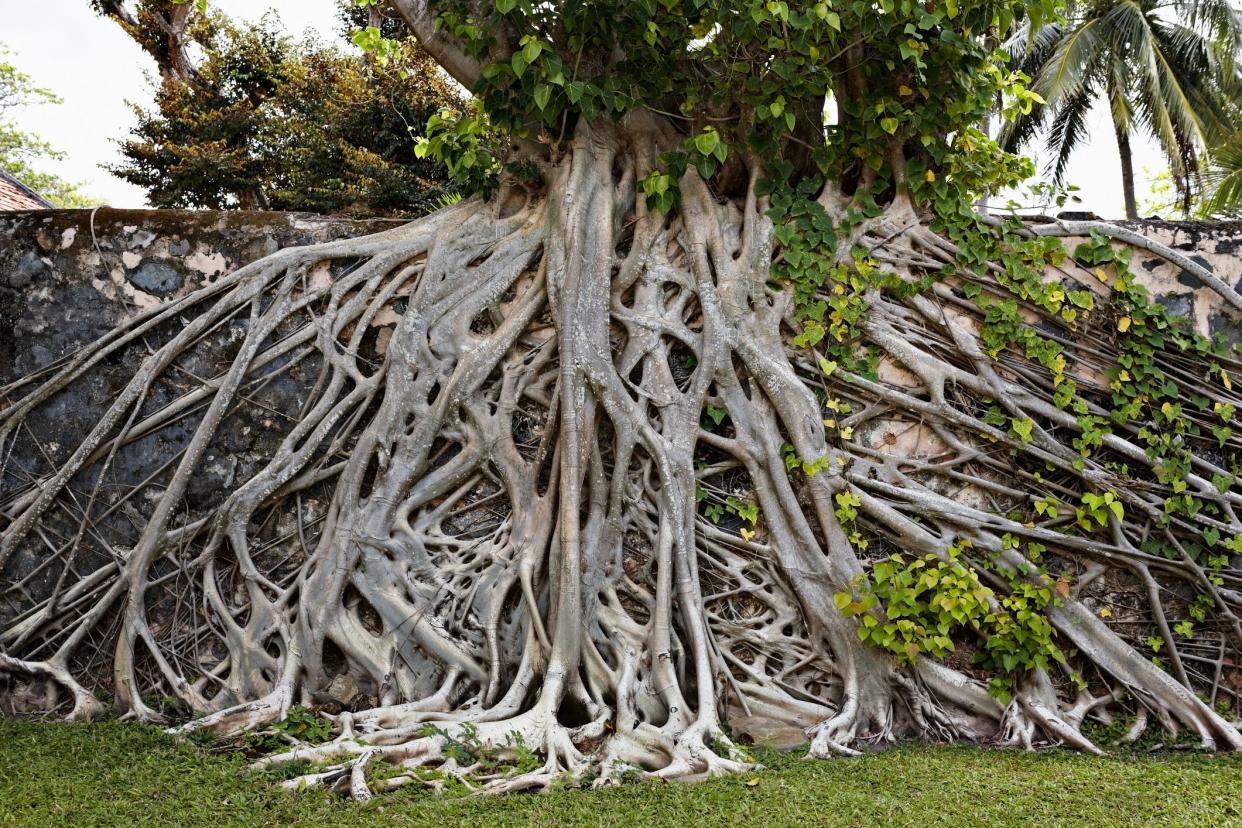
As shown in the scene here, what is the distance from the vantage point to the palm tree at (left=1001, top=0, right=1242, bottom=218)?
46.3 ft

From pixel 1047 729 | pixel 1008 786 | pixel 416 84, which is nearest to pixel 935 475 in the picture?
pixel 1047 729

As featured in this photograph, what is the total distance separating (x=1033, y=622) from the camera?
3.58m

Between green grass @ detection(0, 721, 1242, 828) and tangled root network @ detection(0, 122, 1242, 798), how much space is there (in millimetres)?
293

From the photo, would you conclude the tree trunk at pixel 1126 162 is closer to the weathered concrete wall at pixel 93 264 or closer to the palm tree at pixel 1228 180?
the palm tree at pixel 1228 180

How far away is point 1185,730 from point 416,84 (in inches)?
400

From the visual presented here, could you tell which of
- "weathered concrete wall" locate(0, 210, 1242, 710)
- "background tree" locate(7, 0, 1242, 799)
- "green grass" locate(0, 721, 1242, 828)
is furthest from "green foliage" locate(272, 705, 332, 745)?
"weathered concrete wall" locate(0, 210, 1242, 710)

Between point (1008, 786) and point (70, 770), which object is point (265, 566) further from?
point (1008, 786)

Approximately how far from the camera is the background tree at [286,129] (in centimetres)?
1095

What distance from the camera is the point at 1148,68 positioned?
14.1 m

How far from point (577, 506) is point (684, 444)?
0.53m

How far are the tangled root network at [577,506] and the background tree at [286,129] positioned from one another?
653cm

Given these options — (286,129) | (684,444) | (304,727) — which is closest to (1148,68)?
(286,129)

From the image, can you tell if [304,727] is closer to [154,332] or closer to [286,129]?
[154,332]

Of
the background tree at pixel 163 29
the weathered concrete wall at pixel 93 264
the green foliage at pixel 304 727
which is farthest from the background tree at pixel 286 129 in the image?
the green foliage at pixel 304 727
